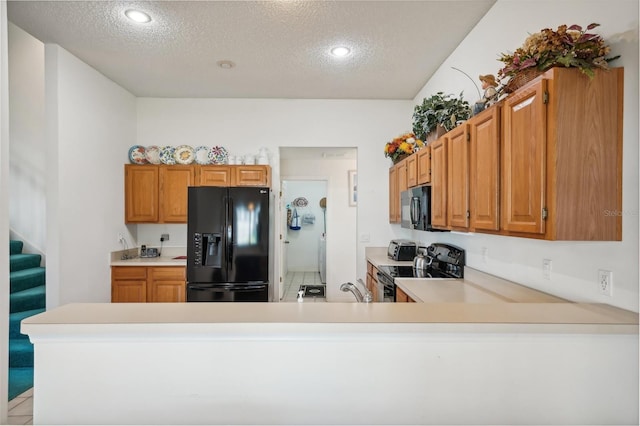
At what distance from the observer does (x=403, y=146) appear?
132 inches

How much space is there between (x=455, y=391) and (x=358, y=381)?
13.8 inches

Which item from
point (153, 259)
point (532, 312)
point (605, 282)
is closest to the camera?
point (532, 312)

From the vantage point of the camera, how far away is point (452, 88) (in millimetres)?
2896

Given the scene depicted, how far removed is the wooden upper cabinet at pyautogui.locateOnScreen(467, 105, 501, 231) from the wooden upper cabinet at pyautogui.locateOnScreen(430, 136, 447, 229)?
0.39 m

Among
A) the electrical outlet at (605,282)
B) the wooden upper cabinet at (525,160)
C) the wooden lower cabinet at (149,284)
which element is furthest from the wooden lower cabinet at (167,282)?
the electrical outlet at (605,282)

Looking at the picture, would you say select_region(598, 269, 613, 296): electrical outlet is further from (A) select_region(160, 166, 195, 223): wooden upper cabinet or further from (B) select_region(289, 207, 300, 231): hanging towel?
(B) select_region(289, 207, 300, 231): hanging towel

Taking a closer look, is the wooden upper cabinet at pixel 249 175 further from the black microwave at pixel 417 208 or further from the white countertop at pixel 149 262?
the black microwave at pixel 417 208

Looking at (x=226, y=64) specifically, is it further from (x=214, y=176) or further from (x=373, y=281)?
(x=373, y=281)

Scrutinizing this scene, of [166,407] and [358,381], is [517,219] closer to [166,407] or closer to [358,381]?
[358,381]

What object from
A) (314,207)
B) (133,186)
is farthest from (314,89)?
(314,207)

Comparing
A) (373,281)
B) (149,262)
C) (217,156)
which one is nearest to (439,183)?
(373,281)

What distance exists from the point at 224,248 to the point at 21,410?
1890 mm

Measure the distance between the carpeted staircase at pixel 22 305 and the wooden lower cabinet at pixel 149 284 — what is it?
664 mm

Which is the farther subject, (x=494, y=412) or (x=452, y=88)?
(x=452, y=88)
